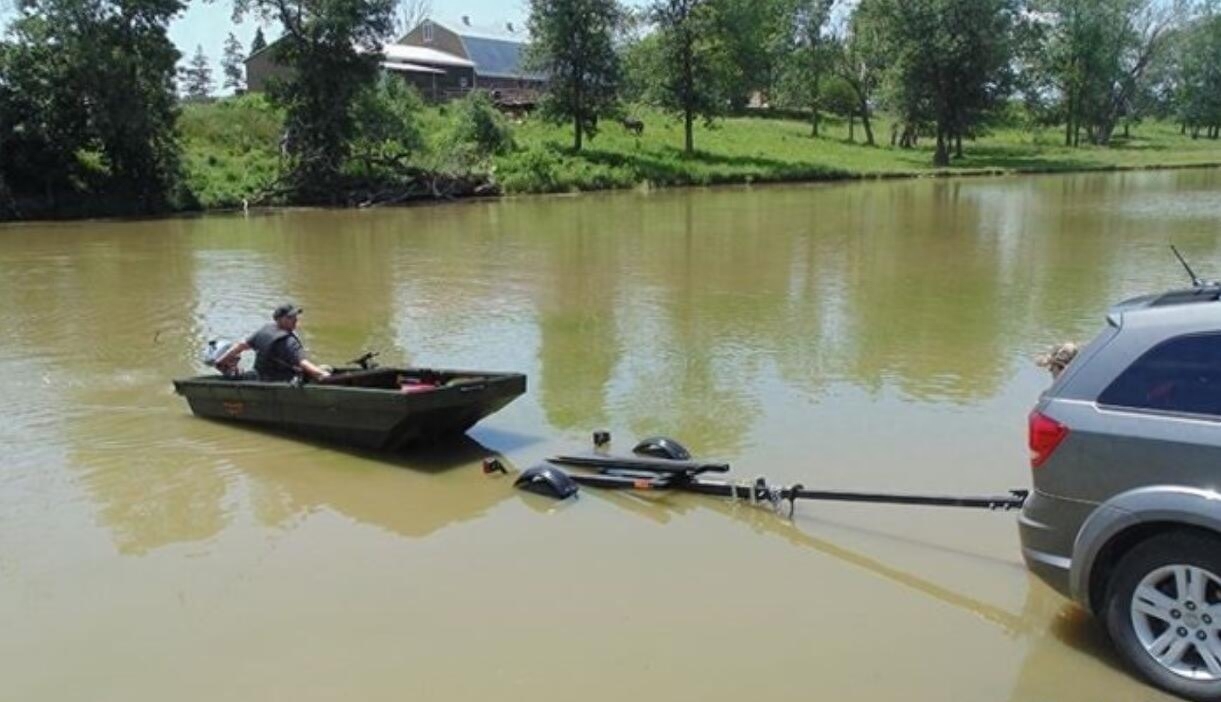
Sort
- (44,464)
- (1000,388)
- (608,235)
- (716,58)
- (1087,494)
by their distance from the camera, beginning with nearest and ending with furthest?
(1087,494) → (44,464) → (1000,388) → (608,235) → (716,58)

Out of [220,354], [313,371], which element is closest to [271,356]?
[313,371]

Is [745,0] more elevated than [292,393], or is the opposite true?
[745,0]

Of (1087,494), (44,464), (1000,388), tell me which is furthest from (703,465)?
(44,464)

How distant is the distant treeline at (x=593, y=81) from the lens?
41.8 meters

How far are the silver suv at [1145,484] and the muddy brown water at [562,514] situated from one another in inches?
13.0

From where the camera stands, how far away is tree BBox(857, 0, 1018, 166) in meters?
66.1

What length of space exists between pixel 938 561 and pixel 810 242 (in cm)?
2099

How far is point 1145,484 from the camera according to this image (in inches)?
192

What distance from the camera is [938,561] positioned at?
22.8ft

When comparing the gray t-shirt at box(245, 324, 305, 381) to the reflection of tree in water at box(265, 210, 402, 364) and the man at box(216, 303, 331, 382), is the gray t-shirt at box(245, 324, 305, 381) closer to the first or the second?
the man at box(216, 303, 331, 382)

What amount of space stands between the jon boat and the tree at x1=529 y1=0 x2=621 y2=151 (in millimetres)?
48457

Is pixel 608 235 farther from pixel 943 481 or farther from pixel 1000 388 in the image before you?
pixel 943 481

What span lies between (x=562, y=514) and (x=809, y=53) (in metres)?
73.6

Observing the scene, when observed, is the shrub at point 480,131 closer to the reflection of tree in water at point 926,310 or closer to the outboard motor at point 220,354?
the reflection of tree in water at point 926,310
